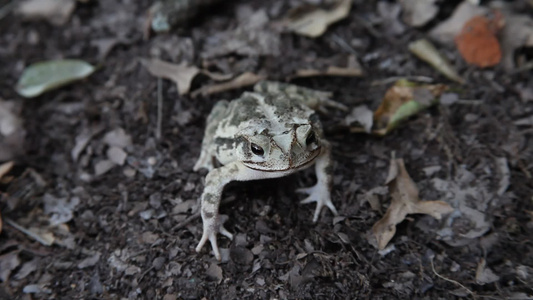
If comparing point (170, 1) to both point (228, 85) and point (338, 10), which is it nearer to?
point (228, 85)

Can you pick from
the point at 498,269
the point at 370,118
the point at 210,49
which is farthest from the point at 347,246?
the point at 210,49

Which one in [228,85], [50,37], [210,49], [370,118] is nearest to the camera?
[370,118]

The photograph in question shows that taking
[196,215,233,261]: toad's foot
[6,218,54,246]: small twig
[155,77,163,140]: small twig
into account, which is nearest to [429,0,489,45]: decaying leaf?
[155,77,163,140]: small twig

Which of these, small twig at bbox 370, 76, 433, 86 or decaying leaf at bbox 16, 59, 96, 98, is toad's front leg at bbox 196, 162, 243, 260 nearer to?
small twig at bbox 370, 76, 433, 86

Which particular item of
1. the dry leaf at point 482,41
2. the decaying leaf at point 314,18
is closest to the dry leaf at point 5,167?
the decaying leaf at point 314,18

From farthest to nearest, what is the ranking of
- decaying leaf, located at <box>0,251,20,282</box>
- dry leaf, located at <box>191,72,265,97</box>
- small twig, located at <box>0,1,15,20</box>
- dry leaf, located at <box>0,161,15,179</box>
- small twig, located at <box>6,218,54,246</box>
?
small twig, located at <box>0,1,15,20</box>
dry leaf, located at <box>191,72,265,97</box>
dry leaf, located at <box>0,161,15,179</box>
small twig, located at <box>6,218,54,246</box>
decaying leaf, located at <box>0,251,20,282</box>
